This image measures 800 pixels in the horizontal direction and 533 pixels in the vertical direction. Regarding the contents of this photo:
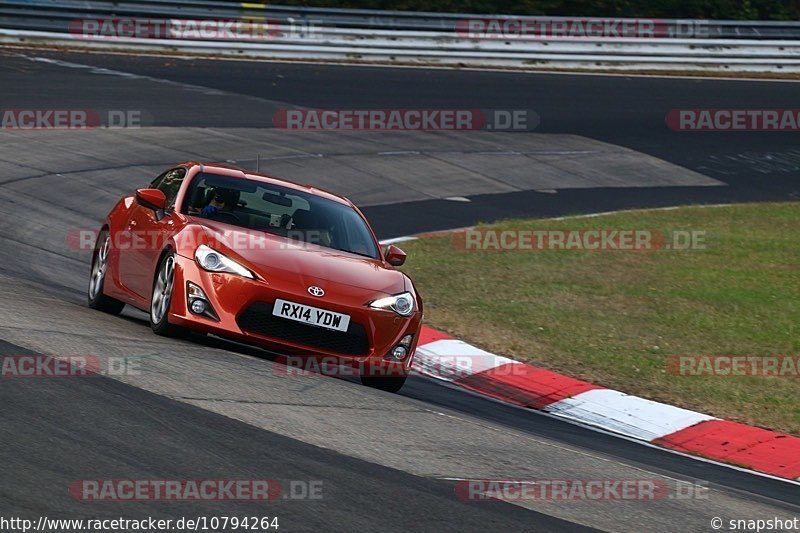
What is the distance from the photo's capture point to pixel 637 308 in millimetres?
12852

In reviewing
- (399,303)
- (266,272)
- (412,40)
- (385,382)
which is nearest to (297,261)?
(266,272)

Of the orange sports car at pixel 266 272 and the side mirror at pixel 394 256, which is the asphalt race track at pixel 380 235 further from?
the side mirror at pixel 394 256

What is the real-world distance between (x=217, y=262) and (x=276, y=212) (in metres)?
1.19

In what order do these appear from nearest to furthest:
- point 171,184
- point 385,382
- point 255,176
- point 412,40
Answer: point 385,382, point 255,176, point 171,184, point 412,40

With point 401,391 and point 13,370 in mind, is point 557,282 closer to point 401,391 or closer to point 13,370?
point 401,391

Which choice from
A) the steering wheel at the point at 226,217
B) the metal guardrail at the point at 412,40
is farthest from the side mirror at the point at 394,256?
the metal guardrail at the point at 412,40

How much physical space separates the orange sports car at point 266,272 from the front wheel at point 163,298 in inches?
0.4

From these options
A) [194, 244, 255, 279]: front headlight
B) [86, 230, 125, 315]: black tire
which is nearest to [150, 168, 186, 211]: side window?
[86, 230, 125, 315]: black tire

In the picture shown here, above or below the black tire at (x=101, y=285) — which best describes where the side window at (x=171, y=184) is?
above

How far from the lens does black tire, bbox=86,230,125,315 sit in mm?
10289

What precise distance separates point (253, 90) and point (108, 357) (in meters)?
16.8

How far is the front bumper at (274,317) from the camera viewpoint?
840 centimetres

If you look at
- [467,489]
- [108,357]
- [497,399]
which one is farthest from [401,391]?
[467,489]

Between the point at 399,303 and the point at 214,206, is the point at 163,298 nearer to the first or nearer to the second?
the point at 214,206
